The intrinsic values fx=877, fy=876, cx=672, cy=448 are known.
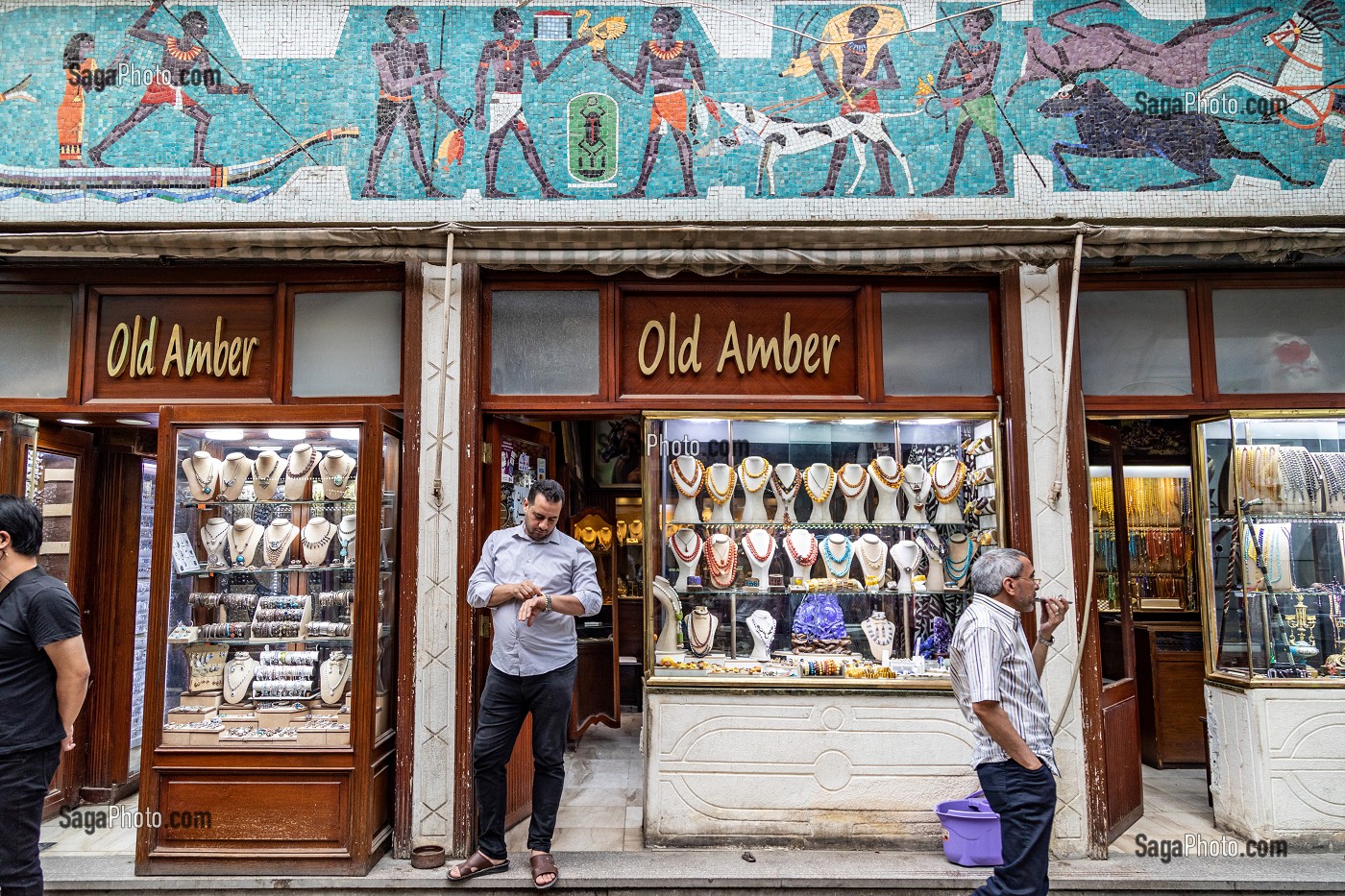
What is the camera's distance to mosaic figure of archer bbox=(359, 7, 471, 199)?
4.93 m

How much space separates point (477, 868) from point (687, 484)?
226 cm

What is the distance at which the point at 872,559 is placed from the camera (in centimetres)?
512

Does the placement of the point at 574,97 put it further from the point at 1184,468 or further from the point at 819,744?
the point at 1184,468

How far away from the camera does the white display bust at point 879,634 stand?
5004 millimetres

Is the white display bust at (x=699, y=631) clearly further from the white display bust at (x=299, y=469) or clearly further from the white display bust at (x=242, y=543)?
the white display bust at (x=242, y=543)

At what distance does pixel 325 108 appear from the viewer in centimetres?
498

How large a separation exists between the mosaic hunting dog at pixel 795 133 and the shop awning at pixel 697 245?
56 centimetres

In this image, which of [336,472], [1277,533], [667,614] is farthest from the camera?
[667,614]

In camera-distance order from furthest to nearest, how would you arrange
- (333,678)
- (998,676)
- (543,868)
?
1. (333,678)
2. (543,868)
3. (998,676)

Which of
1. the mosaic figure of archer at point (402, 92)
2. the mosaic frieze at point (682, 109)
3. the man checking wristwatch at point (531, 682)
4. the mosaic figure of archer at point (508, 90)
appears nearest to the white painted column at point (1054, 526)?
the mosaic frieze at point (682, 109)

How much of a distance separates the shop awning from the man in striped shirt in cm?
200

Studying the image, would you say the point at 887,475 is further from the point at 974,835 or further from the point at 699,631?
the point at 974,835

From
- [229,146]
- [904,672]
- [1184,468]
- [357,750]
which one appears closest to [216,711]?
[357,750]

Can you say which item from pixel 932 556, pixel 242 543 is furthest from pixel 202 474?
pixel 932 556
